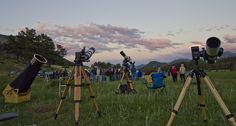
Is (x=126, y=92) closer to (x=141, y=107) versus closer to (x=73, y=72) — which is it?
(x=141, y=107)

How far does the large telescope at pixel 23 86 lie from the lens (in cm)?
1827

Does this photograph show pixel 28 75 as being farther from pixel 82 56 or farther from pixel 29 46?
pixel 29 46

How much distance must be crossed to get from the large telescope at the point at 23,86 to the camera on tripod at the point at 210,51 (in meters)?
13.1

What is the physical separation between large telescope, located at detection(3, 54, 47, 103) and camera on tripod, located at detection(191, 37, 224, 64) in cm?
1313

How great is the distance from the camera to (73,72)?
35.7 ft

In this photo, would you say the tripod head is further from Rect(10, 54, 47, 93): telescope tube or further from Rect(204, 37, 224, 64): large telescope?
Rect(10, 54, 47, 93): telescope tube

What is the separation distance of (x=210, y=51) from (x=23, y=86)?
47.2 feet

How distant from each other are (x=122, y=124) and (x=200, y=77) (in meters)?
3.47

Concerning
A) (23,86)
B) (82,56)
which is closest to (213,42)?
(82,56)

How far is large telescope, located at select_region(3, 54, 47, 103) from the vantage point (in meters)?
18.3

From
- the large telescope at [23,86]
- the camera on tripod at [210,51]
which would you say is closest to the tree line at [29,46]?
the large telescope at [23,86]

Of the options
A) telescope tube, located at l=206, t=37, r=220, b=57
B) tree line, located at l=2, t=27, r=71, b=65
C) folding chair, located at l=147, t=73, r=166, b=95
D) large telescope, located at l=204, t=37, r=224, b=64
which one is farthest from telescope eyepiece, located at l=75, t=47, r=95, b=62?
tree line, located at l=2, t=27, r=71, b=65

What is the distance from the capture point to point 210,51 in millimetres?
6473

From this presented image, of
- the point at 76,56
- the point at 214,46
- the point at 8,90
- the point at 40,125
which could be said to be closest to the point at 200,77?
the point at 214,46
